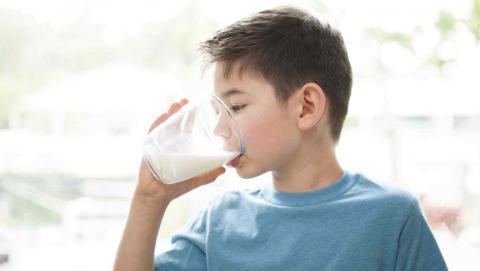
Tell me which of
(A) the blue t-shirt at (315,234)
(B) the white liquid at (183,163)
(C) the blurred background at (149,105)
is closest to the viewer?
(B) the white liquid at (183,163)

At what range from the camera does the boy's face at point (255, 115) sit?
115 cm

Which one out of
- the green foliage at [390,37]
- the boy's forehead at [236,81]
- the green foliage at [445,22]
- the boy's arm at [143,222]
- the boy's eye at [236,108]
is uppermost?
the green foliage at [445,22]

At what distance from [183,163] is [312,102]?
31 cm

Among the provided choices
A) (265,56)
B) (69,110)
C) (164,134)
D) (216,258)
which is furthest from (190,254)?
(69,110)

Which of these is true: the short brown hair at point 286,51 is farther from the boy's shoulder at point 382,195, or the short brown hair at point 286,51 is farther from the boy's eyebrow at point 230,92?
the boy's shoulder at point 382,195

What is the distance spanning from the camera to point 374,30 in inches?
70.7

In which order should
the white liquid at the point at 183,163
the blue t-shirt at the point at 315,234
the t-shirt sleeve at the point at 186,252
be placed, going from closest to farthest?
the white liquid at the point at 183,163, the blue t-shirt at the point at 315,234, the t-shirt sleeve at the point at 186,252

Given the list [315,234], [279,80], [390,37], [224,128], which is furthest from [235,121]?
[390,37]

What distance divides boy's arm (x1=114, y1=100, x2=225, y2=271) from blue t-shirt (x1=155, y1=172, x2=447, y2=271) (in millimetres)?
69

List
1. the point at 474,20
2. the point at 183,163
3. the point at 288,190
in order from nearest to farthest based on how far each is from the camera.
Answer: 1. the point at 183,163
2. the point at 288,190
3. the point at 474,20

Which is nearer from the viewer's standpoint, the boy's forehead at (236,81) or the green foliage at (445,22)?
the boy's forehead at (236,81)

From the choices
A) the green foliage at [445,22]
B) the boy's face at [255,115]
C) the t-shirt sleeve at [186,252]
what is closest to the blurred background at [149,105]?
the green foliage at [445,22]

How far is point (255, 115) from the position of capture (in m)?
1.15

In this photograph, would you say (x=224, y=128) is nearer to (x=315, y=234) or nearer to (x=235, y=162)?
(x=235, y=162)
